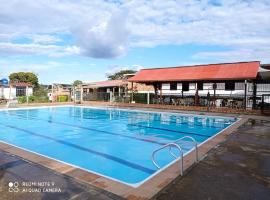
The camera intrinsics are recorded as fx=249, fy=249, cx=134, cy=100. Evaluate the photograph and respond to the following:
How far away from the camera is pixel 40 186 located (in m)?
4.71

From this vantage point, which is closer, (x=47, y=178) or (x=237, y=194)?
(x=237, y=194)

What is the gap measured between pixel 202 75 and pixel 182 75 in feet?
7.12

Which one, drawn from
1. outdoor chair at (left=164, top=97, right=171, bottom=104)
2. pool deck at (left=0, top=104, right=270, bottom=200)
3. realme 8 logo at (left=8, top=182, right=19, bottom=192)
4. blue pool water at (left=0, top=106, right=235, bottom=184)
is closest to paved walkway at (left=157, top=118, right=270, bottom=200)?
pool deck at (left=0, top=104, right=270, bottom=200)

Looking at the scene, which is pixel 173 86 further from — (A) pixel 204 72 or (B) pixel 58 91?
(B) pixel 58 91

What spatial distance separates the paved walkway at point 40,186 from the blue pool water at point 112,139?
2293mm

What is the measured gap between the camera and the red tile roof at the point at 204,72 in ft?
68.3

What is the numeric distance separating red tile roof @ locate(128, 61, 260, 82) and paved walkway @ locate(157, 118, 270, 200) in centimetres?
1390

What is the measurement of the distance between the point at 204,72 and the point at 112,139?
14.4 meters

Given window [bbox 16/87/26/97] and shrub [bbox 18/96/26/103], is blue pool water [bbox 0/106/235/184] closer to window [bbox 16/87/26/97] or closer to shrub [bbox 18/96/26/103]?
shrub [bbox 18/96/26/103]

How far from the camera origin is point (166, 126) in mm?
15602

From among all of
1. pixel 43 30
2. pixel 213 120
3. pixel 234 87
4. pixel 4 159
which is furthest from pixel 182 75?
pixel 4 159

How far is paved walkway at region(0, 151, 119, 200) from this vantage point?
4.28 meters

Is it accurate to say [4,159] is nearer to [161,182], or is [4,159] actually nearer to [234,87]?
[161,182]

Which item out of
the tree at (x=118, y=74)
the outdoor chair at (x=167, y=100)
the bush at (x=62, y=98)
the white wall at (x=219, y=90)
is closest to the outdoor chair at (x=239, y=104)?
the white wall at (x=219, y=90)
